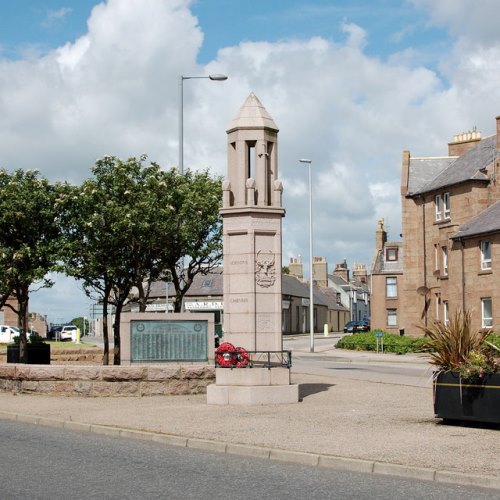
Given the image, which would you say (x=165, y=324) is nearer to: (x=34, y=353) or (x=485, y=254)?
(x=34, y=353)

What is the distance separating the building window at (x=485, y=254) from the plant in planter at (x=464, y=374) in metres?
32.3

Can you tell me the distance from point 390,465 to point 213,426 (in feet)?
15.6

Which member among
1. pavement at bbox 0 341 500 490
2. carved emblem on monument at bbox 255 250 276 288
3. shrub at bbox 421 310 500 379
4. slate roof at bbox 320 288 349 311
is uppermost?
slate roof at bbox 320 288 349 311

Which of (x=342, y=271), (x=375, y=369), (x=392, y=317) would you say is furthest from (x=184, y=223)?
(x=342, y=271)

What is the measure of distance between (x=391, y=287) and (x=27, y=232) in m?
52.6

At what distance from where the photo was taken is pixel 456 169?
175 ft

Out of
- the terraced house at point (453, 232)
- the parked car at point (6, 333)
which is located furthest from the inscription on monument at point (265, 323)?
the parked car at point (6, 333)

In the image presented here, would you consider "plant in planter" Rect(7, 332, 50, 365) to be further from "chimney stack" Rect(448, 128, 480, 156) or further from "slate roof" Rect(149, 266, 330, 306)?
"slate roof" Rect(149, 266, 330, 306)

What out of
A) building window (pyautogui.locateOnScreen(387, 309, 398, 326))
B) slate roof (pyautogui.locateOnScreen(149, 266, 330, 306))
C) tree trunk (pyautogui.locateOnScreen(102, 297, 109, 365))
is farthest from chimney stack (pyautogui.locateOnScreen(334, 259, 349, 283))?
tree trunk (pyautogui.locateOnScreen(102, 297, 109, 365))

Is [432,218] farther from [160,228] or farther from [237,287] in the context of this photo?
[237,287]

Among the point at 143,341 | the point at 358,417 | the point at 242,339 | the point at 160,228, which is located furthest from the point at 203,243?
the point at 358,417

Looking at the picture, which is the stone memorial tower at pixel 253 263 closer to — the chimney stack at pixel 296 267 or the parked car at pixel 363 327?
the parked car at pixel 363 327

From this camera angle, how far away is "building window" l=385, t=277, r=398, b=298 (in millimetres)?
80438

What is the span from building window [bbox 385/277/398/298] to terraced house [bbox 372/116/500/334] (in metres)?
24.9
